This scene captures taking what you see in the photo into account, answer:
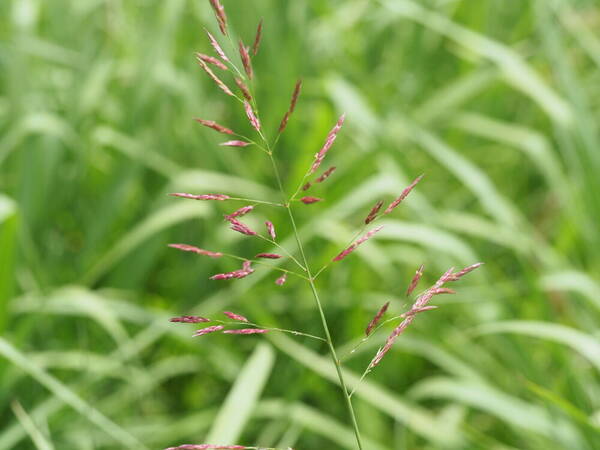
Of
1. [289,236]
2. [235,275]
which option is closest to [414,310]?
[235,275]

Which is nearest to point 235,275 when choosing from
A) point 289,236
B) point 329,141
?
point 329,141

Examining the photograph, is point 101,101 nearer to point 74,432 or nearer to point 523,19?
point 74,432

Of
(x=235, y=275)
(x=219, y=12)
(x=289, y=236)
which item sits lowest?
(x=289, y=236)

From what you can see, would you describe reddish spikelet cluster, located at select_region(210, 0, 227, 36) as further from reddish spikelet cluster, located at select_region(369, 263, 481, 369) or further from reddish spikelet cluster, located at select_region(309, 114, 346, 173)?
reddish spikelet cluster, located at select_region(369, 263, 481, 369)

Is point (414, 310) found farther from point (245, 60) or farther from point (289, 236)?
point (289, 236)

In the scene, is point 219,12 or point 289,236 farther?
point 289,236

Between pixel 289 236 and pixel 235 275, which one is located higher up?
pixel 235 275

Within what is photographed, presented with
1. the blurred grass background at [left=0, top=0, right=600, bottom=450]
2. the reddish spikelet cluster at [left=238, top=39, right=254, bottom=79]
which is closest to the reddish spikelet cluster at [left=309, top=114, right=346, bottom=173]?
the reddish spikelet cluster at [left=238, top=39, right=254, bottom=79]

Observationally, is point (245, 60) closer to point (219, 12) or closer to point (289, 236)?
point (219, 12)

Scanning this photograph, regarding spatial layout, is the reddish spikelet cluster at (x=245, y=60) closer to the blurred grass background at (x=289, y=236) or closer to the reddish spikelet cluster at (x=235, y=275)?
the reddish spikelet cluster at (x=235, y=275)
